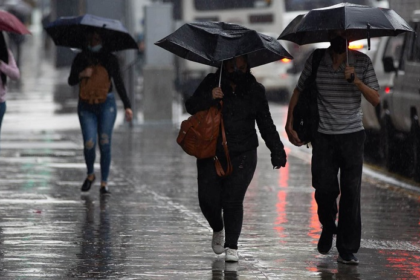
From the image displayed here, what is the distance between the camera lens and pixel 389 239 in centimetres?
929

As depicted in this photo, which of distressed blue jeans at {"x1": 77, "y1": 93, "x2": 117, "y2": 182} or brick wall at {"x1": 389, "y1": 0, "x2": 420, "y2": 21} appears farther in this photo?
brick wall at {"x1": 389, "y1": 0, "x2": 420, "y2": 21}

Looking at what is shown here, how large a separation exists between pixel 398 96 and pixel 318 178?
6670 mm

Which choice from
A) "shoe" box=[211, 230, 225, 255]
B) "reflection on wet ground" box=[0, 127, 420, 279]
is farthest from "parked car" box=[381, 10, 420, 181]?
"shoe" box=[211, 230, 225, 255]

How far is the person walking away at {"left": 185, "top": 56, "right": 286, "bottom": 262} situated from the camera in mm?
8039

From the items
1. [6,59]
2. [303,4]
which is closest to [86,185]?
[6,59]

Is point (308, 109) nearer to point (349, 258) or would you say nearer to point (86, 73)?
point (349, 258)

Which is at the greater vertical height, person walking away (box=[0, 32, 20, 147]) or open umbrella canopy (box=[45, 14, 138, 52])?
open umbrella canopy (box=[45, 14, 138, 52])

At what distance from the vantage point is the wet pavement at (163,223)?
7840 millimetres

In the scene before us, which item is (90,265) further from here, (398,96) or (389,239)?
(398,96)

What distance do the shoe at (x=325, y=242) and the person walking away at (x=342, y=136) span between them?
0.44ft

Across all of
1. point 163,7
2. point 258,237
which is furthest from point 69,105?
point 258,237

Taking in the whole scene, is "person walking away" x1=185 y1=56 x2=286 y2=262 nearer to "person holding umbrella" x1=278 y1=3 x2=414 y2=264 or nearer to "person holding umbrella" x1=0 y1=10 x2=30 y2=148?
"person holding umbrella" x1=278 y1=3 x2=414 y2=264

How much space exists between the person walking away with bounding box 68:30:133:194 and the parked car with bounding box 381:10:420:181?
4.00 metres

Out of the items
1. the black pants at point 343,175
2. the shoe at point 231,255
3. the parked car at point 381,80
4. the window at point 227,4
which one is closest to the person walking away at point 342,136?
the black pants at point 343,175
